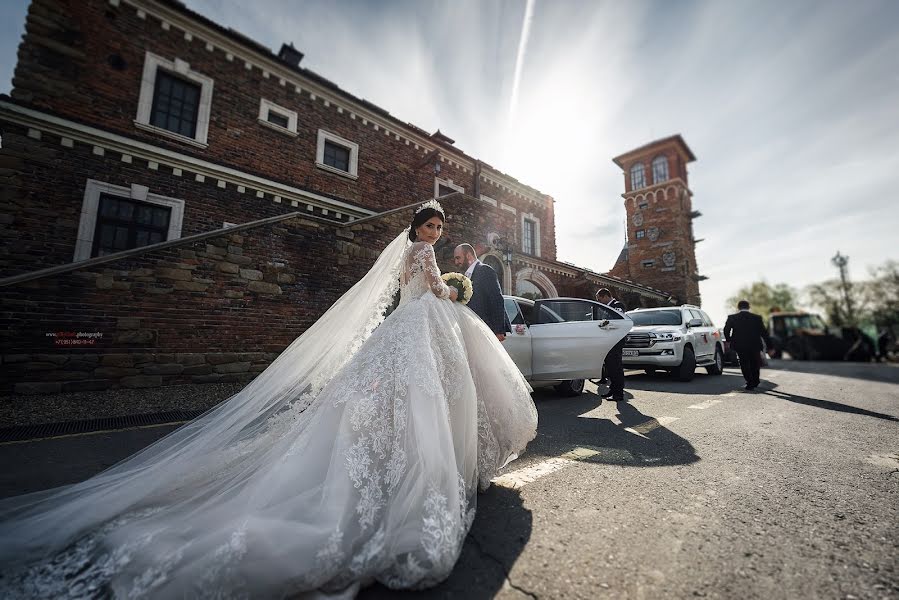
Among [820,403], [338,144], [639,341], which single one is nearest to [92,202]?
[338,144]

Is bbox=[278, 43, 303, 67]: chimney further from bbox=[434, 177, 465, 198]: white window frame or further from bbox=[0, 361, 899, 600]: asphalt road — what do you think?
bbox=[0, 361, 899, 600]: asphalt road

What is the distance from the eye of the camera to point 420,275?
2.91m

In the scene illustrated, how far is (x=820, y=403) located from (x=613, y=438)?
4.71m

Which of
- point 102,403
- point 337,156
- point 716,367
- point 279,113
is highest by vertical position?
point 279,113

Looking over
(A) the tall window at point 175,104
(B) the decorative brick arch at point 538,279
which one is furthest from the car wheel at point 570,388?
(A) the tall window at point 175,104

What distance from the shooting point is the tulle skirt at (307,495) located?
4.67 ft

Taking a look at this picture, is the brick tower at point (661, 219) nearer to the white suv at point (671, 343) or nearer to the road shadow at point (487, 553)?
the white suv at point (671, 343)

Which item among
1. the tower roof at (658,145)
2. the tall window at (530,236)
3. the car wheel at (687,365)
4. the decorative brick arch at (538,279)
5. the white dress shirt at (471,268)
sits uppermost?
the tower roof at (658,145)

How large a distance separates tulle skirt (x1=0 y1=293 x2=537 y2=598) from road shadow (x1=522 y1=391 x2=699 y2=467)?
106 cm

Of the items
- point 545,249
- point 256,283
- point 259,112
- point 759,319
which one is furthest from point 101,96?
point 545,249

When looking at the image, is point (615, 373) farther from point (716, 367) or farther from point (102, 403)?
point (102, 403)

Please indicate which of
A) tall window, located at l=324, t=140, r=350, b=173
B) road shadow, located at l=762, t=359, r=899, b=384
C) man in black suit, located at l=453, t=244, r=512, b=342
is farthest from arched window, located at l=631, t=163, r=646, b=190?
man in black suit, located at l=453, t=244, r=512, b=342

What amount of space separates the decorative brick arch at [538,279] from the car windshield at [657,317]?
6377mm

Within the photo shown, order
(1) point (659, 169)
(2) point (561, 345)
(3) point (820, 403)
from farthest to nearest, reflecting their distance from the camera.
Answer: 1. (1) point (659, 169)
2. (2) point (561, 345)
3. (3) point (820, 403)
